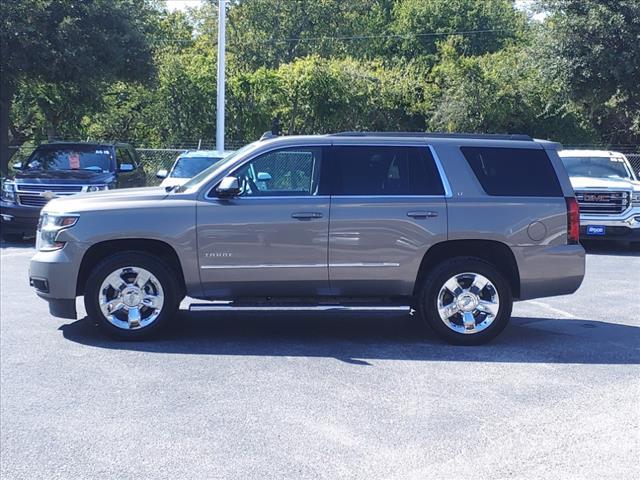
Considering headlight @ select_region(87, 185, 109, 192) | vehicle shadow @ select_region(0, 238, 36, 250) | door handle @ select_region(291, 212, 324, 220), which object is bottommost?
vehicle shadow @ select_region(0, 238, 36, 250)

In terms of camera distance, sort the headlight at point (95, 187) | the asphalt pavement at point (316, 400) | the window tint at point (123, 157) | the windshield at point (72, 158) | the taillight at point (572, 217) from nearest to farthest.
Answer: the asphalt pavement at point (316, 400) → the taillight at point (572, 217) → the headlight at point (95, 187) → the windshield at point (72, 158) → the window tint at point (123, 157)

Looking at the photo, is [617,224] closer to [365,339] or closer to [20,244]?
[365,339]

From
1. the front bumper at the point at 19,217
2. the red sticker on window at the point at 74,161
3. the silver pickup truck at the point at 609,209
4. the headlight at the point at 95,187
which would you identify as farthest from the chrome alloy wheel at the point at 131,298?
the silver pickup truck at the point at 609,209

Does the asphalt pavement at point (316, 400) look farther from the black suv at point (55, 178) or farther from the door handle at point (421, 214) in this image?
the black suv at point (55, 178)

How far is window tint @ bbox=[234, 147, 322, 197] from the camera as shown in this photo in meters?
7.53

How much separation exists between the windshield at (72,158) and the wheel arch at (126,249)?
8949 mm

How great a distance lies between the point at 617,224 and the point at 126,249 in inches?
403

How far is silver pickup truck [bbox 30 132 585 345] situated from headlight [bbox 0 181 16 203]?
8404 mm

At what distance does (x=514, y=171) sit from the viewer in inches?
304

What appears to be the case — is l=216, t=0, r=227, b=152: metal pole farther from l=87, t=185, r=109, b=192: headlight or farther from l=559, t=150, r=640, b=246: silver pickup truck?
l=559, t=150, r=640, b=246: silver pickup truck

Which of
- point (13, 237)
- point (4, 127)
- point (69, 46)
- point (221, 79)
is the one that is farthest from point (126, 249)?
point (4, 127)

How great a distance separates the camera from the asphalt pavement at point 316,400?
475 centimetres

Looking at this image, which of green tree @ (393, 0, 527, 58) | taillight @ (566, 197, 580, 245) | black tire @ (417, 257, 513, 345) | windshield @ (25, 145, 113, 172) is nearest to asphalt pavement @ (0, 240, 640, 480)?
black tire @ (417, 257, 513, 345)

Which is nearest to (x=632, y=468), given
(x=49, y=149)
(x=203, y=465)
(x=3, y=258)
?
(x=203, y=465)
